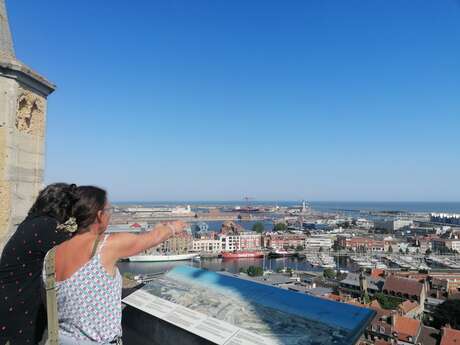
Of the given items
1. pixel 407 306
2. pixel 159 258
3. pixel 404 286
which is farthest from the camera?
pixel 159 258

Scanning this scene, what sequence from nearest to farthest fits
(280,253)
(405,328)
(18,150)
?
(18,150), (405,328), (280,253)

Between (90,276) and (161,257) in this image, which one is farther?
(161,257)

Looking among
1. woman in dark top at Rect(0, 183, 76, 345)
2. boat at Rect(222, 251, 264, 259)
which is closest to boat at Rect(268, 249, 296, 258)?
boat at Rect(222, 251, 264, 259)

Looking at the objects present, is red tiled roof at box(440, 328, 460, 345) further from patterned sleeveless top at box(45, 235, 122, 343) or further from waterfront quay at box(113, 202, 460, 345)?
patterned sleeveless top at box(45, 235, 122, 343)

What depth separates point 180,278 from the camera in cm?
360

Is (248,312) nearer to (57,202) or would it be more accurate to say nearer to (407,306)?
(57,202)

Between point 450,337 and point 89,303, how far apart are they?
9.75 meters

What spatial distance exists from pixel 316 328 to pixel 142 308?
1.34 metres

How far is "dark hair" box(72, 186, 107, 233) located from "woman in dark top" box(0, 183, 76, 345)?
3 cm

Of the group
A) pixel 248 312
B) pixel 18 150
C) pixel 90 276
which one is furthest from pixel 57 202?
pixel 248 312

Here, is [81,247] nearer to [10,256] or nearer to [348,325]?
[10,256]

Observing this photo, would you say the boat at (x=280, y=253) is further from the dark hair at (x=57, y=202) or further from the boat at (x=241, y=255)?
the dark hair at (x=57, y=202)

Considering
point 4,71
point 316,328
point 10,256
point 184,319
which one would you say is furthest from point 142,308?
point 10,256

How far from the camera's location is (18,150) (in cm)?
162
